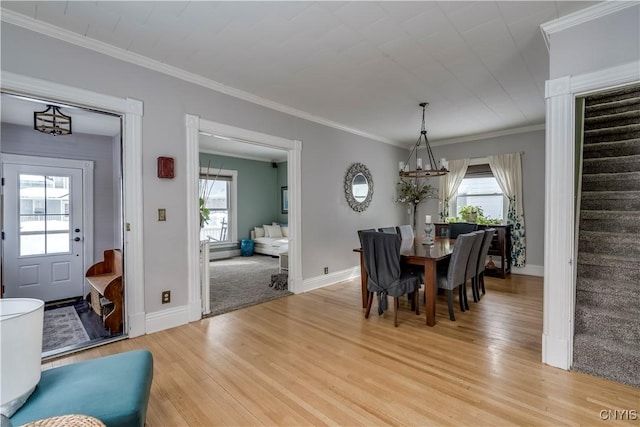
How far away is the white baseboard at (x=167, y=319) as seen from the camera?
2944 mm

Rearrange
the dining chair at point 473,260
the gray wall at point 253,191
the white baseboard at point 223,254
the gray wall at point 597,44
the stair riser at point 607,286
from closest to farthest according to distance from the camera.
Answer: the gray wall at point 597,44, the stair riser at point 607,286, the dining chair at point 473,260, the white baseboard at point 223,254, the gray wall at point 253,191

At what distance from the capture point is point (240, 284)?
4848mm

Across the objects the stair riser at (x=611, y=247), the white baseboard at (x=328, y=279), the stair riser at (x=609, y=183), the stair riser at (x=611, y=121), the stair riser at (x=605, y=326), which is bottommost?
the white baseboard at (x=328, y=279)

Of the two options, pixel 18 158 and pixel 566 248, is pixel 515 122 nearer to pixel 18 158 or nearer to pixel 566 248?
pixel 566 248

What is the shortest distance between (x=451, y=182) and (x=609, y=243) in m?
3.67

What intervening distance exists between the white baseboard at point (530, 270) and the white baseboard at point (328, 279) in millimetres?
2848

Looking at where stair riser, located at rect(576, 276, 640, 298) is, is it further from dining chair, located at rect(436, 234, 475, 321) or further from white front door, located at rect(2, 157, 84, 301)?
white front door, located at rect(2, 157, 84, 301)

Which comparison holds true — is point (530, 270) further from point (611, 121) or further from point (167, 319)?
point (167, 319)

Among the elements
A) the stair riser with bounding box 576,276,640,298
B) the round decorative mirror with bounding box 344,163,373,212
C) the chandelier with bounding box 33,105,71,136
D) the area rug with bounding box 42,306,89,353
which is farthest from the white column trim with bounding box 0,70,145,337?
the stair riser with bounding box 576,276,640,298

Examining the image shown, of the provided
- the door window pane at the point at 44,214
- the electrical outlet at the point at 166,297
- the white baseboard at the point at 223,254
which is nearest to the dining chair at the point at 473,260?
the electrical outlet at the point at 166,297

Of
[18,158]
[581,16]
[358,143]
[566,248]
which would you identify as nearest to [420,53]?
[581,16]

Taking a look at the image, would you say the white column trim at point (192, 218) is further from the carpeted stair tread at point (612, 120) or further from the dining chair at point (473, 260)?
the carpeted stair tread at point (612, 120)

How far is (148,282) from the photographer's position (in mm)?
2928

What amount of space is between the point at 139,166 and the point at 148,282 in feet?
3.63
